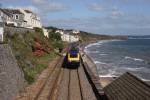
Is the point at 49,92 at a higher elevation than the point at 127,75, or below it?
below

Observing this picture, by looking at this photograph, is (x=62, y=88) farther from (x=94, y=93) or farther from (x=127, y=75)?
(x=127, y=75)

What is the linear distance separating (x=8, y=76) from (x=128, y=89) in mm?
11847

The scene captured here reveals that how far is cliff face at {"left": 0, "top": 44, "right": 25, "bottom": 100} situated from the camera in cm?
2591

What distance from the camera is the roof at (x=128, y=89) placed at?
17298mm

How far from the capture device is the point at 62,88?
3288cm

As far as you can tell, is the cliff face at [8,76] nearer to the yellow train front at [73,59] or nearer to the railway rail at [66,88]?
the railway rail at [66,88]

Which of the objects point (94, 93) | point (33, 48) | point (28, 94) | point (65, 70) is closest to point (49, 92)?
point (28, 94)

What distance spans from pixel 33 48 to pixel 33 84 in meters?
22.9

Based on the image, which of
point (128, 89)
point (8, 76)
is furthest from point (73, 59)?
point (128, 89)

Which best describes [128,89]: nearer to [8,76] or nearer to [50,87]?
[8,76]

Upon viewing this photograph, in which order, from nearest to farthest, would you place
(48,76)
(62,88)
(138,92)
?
1. (138,92)
2. (62,88)
3. (48,76)

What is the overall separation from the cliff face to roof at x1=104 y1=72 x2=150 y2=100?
793 cm

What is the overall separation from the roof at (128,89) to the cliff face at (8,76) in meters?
7.93

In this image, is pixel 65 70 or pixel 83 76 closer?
pixel 83 76
